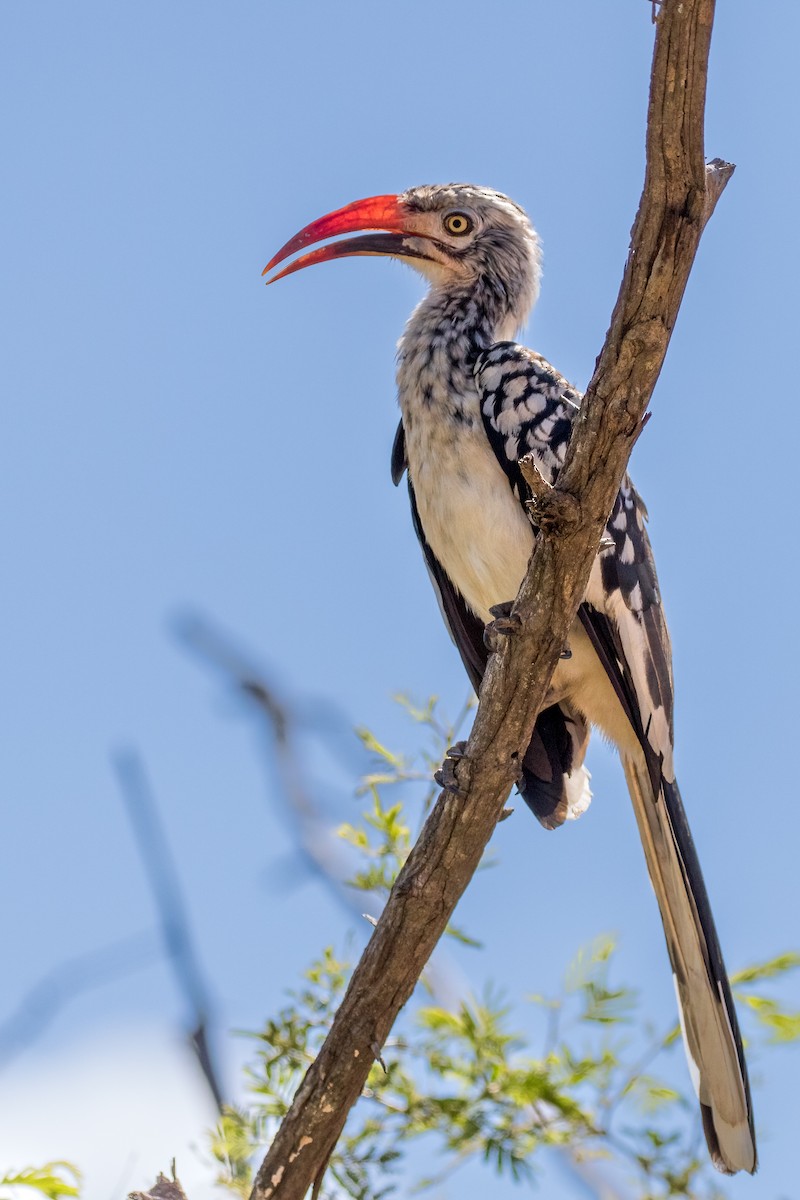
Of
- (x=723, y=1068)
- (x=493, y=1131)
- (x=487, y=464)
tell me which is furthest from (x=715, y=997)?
(x=487, y=464)

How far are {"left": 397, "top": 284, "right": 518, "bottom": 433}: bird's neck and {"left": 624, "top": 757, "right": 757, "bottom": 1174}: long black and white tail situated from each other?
51.0 inches

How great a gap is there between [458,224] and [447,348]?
81 cm

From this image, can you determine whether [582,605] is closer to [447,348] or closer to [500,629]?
[500,629]

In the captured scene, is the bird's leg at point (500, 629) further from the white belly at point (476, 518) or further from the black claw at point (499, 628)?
the white belly at point (476, 518)

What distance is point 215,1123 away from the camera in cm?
328

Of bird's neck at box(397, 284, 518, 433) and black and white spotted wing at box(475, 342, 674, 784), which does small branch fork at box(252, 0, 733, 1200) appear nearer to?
black and white spotted wing at box(475, 342, 674, 784)

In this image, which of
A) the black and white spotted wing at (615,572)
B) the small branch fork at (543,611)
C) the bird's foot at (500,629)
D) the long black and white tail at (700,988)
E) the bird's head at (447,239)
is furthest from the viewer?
the bird's head at (447,239)

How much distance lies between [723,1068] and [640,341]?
203 centimetres

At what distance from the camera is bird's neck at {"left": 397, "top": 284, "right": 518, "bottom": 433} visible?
402 centimetres

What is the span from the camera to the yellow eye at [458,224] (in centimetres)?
479

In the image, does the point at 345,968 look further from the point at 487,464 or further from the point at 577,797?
the point at 487,464

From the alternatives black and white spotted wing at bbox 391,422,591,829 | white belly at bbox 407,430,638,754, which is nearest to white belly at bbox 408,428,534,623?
white belly at bbox 407,430,638,754

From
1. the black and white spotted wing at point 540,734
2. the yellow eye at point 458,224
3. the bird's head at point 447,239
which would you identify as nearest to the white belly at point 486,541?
the black and white spotted wing at point 540,734

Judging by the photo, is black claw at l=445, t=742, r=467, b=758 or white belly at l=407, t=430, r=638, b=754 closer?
black claw at l=445, t=742, r=467, b=758
